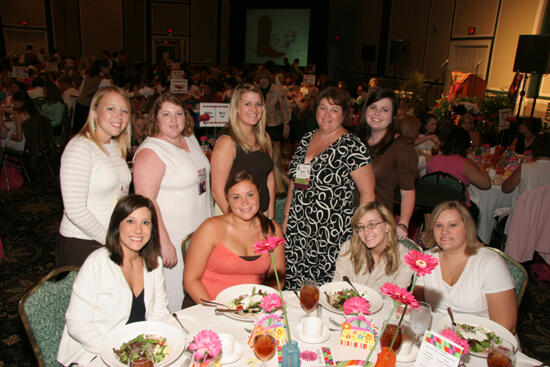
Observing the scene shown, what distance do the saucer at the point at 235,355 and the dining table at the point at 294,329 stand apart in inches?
0.5

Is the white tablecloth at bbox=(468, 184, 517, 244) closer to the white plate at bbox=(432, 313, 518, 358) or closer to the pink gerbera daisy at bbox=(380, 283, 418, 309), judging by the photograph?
the white plate at bbox=(432, 313, 518, 358)

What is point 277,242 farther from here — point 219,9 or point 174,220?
point 219,9

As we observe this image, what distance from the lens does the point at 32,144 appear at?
5.41 m

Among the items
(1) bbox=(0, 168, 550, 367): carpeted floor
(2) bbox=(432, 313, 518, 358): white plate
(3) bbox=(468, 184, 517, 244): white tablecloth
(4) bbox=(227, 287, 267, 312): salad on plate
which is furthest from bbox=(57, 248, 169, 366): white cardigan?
(3) bbox=(468, 184, 517, 244): white tablecloth

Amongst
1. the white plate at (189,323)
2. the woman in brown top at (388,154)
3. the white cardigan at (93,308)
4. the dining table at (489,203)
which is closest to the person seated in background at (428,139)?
the dining table at (489,203)

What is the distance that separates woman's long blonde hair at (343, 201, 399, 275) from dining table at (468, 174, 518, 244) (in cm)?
250

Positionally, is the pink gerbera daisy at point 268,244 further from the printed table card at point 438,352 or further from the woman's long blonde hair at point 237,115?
the woman's long blonde hair at point 237,115

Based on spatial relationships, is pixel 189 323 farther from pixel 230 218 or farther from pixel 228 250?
pixel 230 218

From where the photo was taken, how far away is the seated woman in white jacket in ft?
5.58

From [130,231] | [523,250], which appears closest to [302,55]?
[523,250]

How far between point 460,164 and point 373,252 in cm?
225

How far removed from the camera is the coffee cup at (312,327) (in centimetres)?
162

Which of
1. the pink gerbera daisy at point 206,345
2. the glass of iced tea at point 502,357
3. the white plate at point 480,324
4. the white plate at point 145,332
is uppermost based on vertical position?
the pink gerbera daisy at point 206,345

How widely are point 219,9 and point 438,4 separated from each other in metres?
11.0
